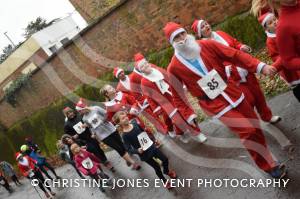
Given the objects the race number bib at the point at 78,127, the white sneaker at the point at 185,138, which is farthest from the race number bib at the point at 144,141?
the race number bib at the point at 78,127

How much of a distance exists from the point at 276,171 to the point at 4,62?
37.6 metres

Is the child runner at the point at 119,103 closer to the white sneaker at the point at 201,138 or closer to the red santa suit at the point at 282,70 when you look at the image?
the white sneaker at the point at 201,138

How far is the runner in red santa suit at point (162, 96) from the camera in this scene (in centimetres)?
876

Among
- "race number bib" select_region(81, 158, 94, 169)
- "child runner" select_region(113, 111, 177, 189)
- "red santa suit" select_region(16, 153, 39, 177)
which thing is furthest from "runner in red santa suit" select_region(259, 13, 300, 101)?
"red santa suit" select_region(16, 153, 39, 177)

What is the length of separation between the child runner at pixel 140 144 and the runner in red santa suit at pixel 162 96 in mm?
1482

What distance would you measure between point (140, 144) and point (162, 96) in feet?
6.57

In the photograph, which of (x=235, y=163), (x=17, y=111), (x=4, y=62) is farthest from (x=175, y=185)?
(x=4, y=62)

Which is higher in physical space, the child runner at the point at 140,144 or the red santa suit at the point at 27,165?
the child runner at the point at 140,144

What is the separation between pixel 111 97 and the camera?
32.8 ft

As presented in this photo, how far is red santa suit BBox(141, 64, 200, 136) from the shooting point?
879cm

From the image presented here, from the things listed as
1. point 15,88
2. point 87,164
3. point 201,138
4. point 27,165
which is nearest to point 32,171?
point 27,165

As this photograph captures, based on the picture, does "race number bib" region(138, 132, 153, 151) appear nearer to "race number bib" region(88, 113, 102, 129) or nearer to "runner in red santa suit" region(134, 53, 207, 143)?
"runner in red santa suit" region(134, 53, 207, 143)

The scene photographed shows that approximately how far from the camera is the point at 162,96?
9.05 m

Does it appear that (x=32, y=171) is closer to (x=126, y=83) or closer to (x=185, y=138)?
(x=126, y=83)
